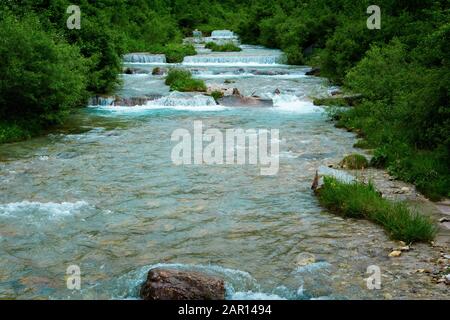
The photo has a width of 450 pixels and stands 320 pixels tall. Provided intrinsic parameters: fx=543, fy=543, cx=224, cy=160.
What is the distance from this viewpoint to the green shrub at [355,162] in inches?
505

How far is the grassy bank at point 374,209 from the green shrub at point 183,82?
16.5 meters

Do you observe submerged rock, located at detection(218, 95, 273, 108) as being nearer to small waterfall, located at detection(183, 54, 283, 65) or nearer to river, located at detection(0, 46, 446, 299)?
river, located at detection(0, 46, 446, 299)

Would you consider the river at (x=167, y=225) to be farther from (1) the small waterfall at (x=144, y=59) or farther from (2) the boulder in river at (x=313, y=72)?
(1) the small waterfall at (x=144, y=59)

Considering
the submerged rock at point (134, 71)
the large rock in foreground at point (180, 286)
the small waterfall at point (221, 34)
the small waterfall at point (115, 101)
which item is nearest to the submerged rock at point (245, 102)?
the small waterfall at point (115, 101)

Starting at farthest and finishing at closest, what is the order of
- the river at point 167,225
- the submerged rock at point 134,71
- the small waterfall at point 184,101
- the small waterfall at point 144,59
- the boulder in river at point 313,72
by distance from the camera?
the small waterfall at point 144,59 < the submerged rock at point 134,71 < the boulder in river at point 313,72 < the small waterfall at point 184,101 < the river at point 167,225

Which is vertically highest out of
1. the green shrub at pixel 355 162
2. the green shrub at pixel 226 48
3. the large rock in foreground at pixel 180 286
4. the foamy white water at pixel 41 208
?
the green shrub at pixel 226 48

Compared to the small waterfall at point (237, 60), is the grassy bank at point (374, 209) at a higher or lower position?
lower

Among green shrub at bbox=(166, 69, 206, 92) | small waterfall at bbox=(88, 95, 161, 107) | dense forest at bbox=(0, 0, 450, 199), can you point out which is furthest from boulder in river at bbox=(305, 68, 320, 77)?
small waterfall at bbox=(88, 95, 161, 107)

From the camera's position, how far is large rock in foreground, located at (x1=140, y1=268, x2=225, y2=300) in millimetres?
6641

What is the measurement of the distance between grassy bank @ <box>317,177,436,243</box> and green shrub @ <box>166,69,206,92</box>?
648 inches

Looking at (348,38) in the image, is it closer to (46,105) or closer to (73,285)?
(46,105)

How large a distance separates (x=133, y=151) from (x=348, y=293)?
9.46m

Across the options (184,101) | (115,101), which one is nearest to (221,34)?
(184,101)

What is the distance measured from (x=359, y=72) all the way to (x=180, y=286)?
1328cm
